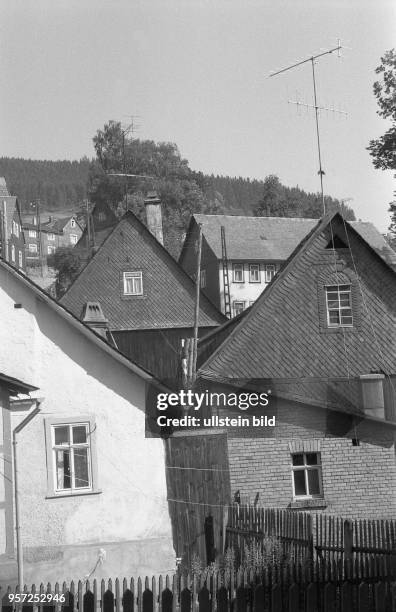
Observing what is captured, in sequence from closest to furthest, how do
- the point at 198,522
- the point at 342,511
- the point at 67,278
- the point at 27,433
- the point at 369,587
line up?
the point at 369,587
the point at 27,433
the point at 198,522
the point at 342,511
the point at 67,278

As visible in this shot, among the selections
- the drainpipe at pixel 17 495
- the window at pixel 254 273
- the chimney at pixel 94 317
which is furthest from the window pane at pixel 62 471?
the window at pixel 254 273

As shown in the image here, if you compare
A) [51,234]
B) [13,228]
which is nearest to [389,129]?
[13,228]

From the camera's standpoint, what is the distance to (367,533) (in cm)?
1588

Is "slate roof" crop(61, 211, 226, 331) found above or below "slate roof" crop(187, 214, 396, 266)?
below

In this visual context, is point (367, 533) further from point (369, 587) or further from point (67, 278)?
point (67, 278)

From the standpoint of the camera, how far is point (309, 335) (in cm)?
2031

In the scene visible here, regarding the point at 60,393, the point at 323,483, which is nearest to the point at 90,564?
the point at 60,393

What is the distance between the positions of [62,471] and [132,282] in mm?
17579

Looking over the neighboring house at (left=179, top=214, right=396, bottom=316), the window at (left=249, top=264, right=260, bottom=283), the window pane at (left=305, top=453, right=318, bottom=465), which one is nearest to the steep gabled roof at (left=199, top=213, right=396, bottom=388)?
the window pane at (left=305, top=453, right=318, bottom=465)

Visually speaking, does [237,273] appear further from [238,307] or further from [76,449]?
[76,449]

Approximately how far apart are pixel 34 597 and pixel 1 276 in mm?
7002

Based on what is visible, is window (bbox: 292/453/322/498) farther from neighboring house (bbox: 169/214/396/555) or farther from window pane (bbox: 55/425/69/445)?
window pane (bbox: 55/425/69/445)

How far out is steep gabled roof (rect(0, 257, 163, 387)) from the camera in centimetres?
1543

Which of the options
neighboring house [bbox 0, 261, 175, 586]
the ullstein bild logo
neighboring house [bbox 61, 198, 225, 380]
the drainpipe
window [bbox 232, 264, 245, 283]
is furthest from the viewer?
window [bbox 232, 264, 245, 283]
